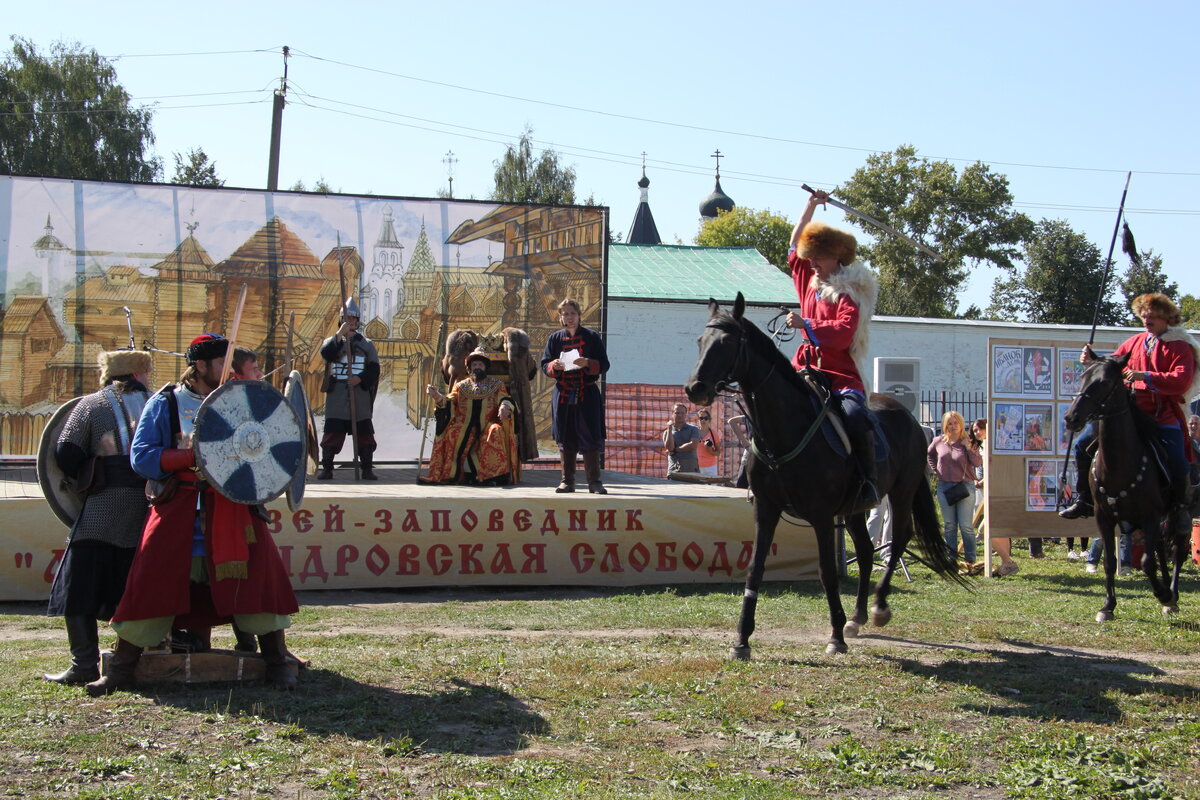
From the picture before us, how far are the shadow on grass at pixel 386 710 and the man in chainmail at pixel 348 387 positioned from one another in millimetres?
7421

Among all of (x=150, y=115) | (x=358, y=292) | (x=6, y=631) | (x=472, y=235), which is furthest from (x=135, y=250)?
(x=150, y=115)

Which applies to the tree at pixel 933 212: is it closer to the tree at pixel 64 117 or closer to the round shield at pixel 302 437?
the tree at pixel 64 117

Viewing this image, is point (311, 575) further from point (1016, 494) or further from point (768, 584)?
point (1016, 494)

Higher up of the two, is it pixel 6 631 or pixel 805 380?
pixel 805 380

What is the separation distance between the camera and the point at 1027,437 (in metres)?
13.2

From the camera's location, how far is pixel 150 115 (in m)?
46.9

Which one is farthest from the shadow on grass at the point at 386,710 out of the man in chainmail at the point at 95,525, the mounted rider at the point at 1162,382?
the mounted rider at the point at 1162,382

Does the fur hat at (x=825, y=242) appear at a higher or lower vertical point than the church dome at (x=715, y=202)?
lower

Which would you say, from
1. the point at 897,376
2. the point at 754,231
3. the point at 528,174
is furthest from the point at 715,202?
the point at 897,376

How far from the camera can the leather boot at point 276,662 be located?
6199mm

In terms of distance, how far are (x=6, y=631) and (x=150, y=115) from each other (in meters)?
42.7

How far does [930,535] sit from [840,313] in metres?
2.22

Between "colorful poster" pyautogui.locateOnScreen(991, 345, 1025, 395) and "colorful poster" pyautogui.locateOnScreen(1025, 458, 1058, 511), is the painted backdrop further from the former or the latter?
"colorful poster" pyautogui.locateOnScreen(1025, 458, 1058, 511)

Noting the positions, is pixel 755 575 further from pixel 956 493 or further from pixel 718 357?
pixel 956 493
